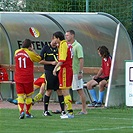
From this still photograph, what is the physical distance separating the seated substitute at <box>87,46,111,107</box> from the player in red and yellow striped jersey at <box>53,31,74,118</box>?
364 centimetres

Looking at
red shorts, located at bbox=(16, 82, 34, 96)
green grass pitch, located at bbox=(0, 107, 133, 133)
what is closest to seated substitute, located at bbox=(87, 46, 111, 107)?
green grass pitch, located at bbox=(0, 107, 133, 133)

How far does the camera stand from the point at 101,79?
62.3 ft

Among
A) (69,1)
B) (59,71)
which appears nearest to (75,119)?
(59,71)

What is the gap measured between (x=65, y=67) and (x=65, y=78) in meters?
0.24

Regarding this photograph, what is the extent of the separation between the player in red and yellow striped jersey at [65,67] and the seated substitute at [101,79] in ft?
11.9

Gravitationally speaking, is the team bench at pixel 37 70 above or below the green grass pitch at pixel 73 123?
above

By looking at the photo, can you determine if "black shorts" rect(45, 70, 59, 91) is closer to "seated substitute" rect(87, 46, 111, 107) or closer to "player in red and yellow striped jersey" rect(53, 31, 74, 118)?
"player in red and yellow striped jersey" rect(53, 31, 74, 118)

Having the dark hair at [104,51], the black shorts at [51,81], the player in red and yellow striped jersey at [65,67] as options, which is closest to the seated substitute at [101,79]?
the dark hair at [104,51]

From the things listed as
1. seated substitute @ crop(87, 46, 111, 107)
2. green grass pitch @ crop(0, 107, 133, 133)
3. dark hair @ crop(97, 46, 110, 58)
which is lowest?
green grass pitch @ crop(0, 107, 133, 133)

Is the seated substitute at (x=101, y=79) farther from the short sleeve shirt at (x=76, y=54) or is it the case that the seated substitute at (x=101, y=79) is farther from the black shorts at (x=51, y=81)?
the black shorts at (x=51, y=81)

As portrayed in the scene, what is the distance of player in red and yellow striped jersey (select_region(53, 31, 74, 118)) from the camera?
14.8 m

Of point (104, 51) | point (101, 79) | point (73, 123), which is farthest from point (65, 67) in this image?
point (101, 79)

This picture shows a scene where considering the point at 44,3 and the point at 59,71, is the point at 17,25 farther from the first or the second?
the point at 44,3

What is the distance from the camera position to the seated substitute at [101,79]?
18.7 m
